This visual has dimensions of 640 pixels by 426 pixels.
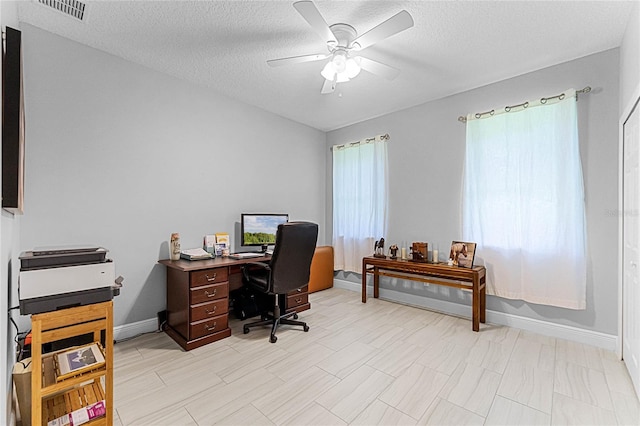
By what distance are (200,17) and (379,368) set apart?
300cm

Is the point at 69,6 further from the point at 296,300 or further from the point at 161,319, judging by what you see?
the point at 296,300

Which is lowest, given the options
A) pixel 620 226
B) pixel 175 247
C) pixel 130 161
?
pixel 175 247

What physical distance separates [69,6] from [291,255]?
2.54 metres

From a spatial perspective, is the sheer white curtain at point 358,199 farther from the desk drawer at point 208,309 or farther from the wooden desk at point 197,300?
the desk drawer at point 208,309

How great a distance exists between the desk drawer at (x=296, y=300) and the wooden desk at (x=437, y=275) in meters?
0.92

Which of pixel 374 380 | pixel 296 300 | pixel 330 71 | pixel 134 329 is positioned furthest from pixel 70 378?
pixel 330 71

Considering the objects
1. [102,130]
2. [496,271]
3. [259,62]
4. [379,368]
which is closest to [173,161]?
[102,130]

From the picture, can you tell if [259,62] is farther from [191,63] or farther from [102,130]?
[102,130]

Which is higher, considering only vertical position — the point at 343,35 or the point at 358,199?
the point at 343,35

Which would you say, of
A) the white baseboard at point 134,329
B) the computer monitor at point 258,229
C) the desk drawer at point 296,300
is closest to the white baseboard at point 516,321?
the desk drawer at point 296,300

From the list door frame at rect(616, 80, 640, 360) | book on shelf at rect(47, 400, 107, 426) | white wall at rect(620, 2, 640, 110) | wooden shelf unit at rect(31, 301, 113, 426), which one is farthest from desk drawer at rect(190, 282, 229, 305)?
white wall at rect(620, 2, 640, 110)

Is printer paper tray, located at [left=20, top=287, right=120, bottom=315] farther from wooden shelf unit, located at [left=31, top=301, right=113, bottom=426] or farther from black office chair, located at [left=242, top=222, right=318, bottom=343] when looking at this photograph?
black office chair, located at [left=242, top=222, right=318, bottom=343]

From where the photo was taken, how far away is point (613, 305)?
8.20ft

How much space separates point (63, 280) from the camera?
1.47 m
